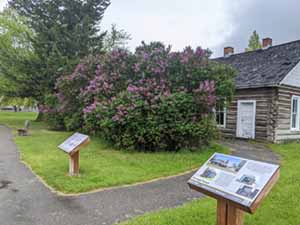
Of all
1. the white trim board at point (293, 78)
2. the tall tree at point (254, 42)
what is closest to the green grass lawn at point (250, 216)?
the white trim board at point (293, 78)

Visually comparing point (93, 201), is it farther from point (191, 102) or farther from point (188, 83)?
point (188, 83)

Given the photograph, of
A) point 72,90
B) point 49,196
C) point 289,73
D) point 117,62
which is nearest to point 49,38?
point 72,90

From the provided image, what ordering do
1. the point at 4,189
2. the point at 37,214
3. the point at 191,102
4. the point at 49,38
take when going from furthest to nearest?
the point at 49,38, the point at 191,102, the point at 4,189, the point at 37,214

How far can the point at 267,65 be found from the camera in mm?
14695

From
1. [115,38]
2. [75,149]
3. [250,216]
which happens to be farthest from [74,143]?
[115,38]

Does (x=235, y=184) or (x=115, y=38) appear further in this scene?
(x=115, y=38)

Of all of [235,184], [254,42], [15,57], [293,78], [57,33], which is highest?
[254,42]

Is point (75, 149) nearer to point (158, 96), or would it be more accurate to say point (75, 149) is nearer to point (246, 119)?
point (158, 96)

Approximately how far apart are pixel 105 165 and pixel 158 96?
3148 mm

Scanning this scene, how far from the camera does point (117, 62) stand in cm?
1083

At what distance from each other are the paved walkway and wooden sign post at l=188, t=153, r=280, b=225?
1.55 metres

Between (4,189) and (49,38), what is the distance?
707 inches

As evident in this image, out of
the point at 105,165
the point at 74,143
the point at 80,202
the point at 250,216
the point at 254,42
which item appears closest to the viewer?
the point at 250,216

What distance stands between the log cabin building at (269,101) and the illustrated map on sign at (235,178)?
34.7 ft
